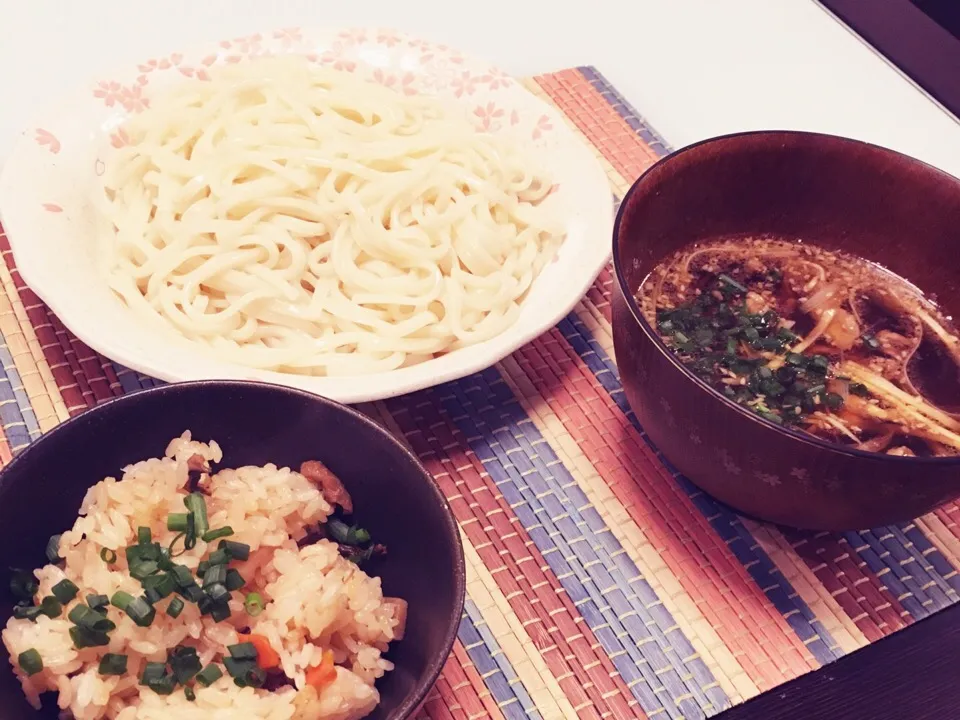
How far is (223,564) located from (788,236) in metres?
1.30

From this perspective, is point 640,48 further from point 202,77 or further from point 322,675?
point 322,675

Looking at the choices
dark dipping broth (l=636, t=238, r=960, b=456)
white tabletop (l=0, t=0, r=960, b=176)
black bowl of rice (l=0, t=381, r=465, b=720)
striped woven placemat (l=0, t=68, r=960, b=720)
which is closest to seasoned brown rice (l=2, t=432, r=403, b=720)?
black bowl of rice (l=0, t=381, r=465, b=720)

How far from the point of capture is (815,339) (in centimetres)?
162

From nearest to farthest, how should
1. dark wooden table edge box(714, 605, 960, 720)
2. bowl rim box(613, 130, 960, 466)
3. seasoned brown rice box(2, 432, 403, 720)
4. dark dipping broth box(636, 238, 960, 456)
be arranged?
seasoned brown rice box(2, 432, 403, 720) < bowl rim box(613, 130, 960, 466) < dark wooden table edge box(714, 605, 960, 720) < dark dipping broth box(636, 238, 960, 456)

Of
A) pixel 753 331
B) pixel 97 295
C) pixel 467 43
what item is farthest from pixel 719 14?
pixel 97 295

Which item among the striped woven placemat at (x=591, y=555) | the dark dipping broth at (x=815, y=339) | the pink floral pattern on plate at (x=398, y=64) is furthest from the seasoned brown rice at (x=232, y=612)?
the pink floral pattern on plate at (x=398, y=64)

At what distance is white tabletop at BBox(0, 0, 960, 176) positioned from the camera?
2.70 m

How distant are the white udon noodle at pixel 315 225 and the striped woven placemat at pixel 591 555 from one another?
0.16m

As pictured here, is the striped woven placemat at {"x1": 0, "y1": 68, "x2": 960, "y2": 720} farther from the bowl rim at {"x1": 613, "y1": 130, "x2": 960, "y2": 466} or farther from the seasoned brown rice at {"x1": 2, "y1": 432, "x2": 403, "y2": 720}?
the bowl rim at {"x1": 613, "y1": 130, "x2": 960, "y2": 466}

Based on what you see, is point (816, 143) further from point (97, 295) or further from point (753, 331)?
point (97, 295)

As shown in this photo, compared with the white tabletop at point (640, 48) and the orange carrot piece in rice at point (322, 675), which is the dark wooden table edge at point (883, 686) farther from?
the white tabletop at point (640, 48)

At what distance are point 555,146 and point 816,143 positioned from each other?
639 mm

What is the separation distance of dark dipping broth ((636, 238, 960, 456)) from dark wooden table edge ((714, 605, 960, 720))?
12.8 inches

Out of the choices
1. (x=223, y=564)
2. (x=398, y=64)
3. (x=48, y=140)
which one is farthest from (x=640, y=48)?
(x=223, y=564)
